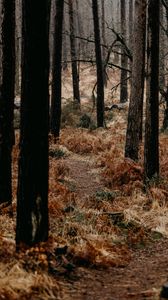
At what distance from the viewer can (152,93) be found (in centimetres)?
991

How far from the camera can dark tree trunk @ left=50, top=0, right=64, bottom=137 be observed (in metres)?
17.3

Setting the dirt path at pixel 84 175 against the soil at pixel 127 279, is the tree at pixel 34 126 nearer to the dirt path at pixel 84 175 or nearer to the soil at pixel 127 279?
the soil at pixel 127 279

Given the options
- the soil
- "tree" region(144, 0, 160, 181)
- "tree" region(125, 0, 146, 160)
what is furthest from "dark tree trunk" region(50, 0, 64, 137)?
the soil

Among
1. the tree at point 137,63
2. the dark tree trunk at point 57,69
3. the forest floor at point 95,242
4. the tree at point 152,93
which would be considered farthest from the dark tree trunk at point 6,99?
the dark tree trunk at point 57,69

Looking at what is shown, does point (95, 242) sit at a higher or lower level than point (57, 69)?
lower

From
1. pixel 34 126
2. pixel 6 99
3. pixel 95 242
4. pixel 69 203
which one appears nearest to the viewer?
pixel 34 126

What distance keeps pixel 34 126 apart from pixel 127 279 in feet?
6.78

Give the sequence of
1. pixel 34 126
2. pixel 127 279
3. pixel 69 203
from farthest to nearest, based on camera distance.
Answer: pixel 69 203, pixel 127 279, pixel 34 126

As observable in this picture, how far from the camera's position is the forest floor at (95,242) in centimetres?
501

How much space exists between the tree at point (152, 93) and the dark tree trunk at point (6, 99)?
2993 mm

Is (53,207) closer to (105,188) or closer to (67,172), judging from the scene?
(105,188)

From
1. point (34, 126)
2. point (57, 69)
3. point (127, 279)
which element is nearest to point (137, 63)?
point (57, 69)

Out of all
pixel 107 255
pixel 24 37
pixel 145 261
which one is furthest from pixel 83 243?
pixel 24 37

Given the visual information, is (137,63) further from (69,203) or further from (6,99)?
(6,99)
